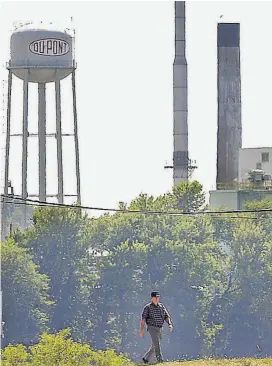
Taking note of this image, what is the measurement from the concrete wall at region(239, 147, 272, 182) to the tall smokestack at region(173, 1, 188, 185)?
110 inches

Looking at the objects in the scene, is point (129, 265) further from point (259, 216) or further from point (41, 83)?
point (41, 83)

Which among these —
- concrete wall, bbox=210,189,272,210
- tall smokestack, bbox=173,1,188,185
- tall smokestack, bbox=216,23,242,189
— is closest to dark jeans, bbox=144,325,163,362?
tall smokestack, bbox=173,1,188,185

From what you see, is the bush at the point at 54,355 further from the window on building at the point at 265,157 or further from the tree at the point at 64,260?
the window on building at the point at 265,157

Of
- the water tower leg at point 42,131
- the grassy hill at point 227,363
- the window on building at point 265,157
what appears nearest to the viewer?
the grassy hill at point 227,363

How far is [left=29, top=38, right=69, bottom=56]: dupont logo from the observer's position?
51688 millimetres

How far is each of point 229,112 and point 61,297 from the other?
15.5m

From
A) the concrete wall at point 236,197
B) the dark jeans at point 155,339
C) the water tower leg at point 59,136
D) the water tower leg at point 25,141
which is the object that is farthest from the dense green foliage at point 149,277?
the dark jeans at point 155,339

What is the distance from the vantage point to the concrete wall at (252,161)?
60384 mm

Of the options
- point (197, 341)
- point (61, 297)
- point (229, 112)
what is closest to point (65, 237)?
point (61, 297)

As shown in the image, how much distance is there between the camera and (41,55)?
51469 millimetres

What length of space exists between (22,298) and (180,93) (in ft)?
51.1

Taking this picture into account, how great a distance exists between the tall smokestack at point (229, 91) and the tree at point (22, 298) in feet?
41.8

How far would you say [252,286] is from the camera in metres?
67.9

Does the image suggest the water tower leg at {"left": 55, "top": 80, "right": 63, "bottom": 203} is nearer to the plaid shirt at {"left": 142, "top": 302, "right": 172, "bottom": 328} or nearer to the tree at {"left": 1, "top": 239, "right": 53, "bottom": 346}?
the tree at {"left": 1, "top": 239, "right": 53, "bottom": 346}
